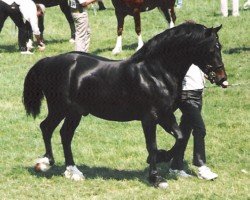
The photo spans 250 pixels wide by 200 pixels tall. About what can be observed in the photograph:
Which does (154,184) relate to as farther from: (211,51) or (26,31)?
(26,31)

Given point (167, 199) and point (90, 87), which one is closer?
point (167, 199)

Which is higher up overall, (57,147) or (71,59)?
(71,59)

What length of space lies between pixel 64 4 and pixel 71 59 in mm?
12605

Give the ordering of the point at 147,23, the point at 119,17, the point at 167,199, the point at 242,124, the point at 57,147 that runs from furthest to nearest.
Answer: the point at 147,23 → the point at 119,17 → the point at 242,124 → the point at 57,147 → the point at 167,199

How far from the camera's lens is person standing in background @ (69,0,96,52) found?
50.5 feet

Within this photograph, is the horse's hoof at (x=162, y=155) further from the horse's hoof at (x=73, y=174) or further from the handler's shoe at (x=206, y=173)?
the horse's hoof at (x=73, y=174)

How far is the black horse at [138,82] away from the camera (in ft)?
27.2

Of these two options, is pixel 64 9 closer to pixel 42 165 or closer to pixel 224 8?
pixel 224 8

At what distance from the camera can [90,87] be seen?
343 inches

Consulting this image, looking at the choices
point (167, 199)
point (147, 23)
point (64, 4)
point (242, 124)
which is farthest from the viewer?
point (147, 23)

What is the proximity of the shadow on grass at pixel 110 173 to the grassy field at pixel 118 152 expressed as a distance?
1 centimetres

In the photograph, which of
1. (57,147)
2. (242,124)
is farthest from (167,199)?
(242,124)

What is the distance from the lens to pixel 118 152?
10367 millimetres

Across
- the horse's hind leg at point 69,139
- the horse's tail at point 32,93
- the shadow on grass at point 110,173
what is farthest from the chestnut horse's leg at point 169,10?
the horse's hind leg at point 69,139
